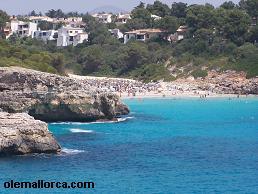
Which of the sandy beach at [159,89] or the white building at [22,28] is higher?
the white building at [22,28]

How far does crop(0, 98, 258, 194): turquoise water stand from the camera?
34469 mm

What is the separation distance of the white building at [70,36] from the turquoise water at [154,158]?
55.9 meters

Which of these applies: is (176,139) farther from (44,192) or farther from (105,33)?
(105,33)

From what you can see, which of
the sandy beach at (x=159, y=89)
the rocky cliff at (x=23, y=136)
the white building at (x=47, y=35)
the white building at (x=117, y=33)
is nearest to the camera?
the rocky cliff at (x=23, y=136)

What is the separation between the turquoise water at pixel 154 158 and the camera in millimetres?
34469

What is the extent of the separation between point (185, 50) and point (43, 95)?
47256 mm

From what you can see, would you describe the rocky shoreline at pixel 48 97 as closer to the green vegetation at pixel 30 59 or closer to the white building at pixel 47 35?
the green vegetation at pixel 30 59

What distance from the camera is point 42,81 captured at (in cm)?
5619

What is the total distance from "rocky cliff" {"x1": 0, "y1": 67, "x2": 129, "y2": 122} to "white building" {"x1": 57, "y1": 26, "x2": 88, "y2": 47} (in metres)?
62.8

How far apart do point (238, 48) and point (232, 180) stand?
60945 millimetres

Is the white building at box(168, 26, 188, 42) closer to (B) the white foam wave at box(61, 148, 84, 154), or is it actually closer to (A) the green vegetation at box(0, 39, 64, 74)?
(A) the green vegetation at box(0, 39, 64, 74)

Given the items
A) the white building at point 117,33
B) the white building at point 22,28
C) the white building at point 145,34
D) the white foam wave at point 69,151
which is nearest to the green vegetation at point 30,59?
the white foam wave at point 69,151

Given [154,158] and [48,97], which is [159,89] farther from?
[154,158]

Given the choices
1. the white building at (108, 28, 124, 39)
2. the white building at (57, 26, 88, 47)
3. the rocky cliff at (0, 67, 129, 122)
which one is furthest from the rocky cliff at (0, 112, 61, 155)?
the white building at (57, 26, 88, 47)
